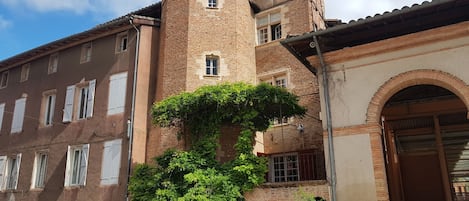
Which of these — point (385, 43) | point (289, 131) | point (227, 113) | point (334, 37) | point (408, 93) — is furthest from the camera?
point (289, 131)

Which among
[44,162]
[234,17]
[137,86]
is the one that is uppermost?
[234,17]

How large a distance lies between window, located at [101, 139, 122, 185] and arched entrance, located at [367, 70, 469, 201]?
32.1 ft

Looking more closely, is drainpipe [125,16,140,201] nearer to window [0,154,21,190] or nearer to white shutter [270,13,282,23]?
white shutter [270,13,282,23]

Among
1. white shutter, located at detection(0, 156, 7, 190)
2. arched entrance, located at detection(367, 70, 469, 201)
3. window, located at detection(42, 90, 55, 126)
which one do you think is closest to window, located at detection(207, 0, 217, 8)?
arched entrance, located at detection(367, 70, 469, 201)

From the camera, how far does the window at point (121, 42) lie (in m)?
17.6

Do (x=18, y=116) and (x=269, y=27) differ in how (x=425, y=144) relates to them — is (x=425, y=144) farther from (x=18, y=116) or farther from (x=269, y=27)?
(x=18, y=116)

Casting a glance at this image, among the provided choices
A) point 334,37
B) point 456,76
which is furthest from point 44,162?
point 456,76

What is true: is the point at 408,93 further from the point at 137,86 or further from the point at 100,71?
the point at 100,71

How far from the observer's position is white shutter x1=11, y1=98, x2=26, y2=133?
66.4 ft

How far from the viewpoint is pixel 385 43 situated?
31.1ft

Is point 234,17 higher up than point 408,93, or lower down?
higher up

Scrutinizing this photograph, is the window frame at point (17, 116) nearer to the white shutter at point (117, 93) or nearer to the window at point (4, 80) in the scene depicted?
the window at point (4, 80)

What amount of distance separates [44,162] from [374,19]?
1567 cm

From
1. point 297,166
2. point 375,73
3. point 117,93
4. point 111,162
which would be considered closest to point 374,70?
point 375,73
